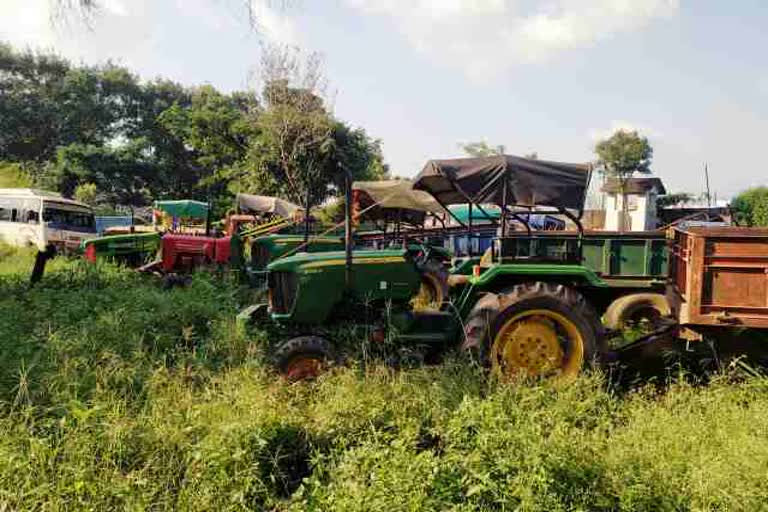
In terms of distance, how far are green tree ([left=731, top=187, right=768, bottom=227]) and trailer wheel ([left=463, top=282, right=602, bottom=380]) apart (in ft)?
72.4

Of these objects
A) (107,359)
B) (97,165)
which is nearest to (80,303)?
(107,359)

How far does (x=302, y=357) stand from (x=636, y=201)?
116 feet

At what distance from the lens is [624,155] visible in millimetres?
33656

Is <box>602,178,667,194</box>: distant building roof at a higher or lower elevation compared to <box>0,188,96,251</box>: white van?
higher

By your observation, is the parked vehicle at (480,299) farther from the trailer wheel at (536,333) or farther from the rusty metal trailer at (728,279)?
the rusty metal trailer at (728,279)

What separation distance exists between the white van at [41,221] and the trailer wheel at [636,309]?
47.5ft

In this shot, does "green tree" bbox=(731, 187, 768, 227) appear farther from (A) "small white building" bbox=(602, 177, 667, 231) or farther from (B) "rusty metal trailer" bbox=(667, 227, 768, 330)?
(B) "rusty metal trailer" bbox=(667, 227, 768, 330)

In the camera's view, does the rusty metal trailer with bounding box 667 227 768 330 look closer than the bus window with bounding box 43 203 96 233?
Yes

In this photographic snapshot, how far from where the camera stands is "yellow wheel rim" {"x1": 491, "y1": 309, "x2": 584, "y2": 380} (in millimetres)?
4035

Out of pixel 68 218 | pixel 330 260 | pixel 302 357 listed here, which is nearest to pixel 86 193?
pixel 68 218

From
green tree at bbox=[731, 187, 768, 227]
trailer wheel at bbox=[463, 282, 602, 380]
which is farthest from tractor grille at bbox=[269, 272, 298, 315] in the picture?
green tree at bbox=[731, 187, 768, 227]

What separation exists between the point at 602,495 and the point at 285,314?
2874 mm

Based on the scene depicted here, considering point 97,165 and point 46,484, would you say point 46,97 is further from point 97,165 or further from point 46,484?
point 46,484

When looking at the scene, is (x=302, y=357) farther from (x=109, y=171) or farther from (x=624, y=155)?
(x=624, y=155)
